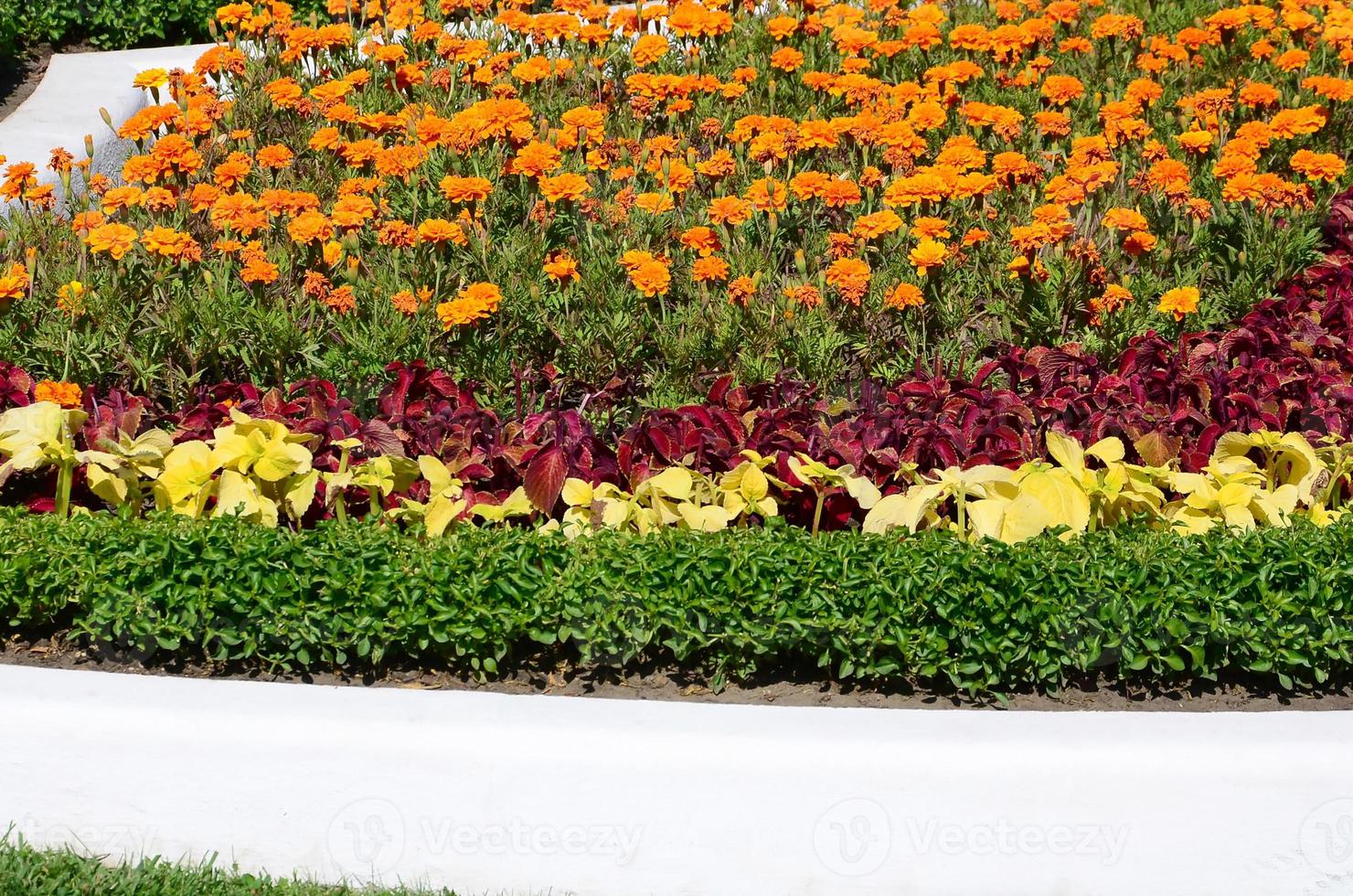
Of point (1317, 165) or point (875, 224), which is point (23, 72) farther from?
point (1317, 165)

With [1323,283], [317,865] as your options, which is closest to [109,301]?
[317,865]

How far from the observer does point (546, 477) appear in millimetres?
3584

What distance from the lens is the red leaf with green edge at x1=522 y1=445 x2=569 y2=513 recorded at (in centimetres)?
357

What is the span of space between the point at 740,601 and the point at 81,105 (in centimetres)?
482

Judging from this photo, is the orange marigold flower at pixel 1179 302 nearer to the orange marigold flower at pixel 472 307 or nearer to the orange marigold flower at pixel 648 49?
the orange marigold flower at pixel 472 307

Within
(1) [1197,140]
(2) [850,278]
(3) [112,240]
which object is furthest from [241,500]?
(1) [1197,140]

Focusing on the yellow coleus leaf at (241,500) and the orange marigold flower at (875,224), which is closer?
the yellow coleus leaf at (241,500)

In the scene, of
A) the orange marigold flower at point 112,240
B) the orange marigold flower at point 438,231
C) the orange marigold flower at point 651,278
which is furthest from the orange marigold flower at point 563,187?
the orange marigold flower at point 112,240

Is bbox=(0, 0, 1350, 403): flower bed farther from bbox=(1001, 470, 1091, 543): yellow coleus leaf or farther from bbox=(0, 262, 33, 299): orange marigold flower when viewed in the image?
bbox=(1001, 470, 1091, 543): yellow coleus leaf

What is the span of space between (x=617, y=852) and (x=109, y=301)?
262cm

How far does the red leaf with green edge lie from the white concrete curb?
10.8 feet

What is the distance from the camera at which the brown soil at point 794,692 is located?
317cm

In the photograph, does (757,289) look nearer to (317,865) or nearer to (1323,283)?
(1323,283)

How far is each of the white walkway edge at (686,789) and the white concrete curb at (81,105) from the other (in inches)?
141
